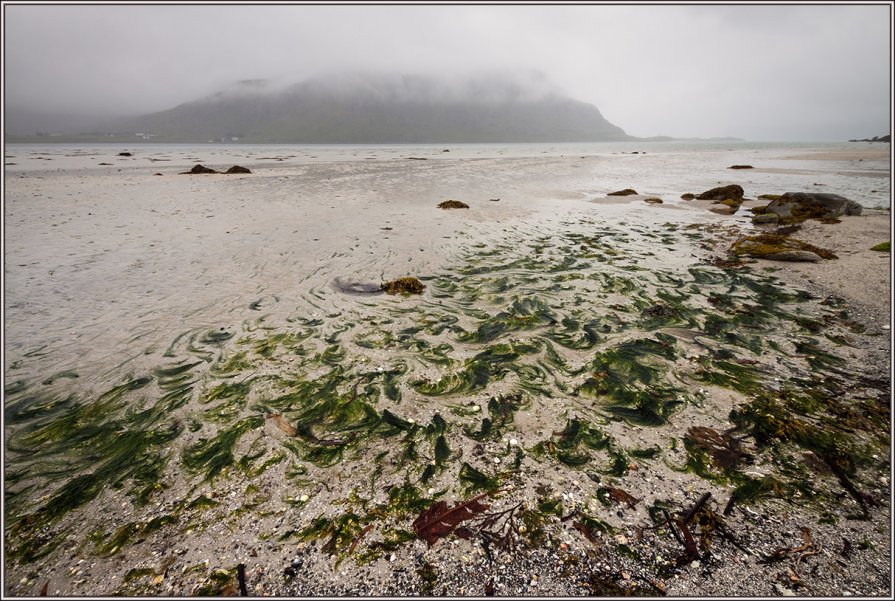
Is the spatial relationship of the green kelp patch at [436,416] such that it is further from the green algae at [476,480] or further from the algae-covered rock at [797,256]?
the algae-covered rock at [797,256]

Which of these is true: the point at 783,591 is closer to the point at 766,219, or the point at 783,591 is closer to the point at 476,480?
the point at 476,480

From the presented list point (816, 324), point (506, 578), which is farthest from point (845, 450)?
point (506, 578)

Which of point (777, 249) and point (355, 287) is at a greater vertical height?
point (777, 249)

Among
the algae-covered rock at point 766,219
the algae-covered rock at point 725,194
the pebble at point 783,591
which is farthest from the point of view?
the algae-covered rock at point 725,194

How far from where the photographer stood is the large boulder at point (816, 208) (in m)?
14.3

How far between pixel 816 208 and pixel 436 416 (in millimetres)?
19051

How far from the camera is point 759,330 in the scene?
6.43 meters

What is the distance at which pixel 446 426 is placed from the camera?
445 centimetres

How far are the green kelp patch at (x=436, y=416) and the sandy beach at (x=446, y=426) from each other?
0.11 feet

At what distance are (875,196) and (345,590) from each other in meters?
30.9

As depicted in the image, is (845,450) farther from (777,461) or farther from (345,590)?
(345,590)

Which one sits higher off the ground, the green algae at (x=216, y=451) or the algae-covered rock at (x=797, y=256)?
the algae-covered rock at (x=797, y=256)


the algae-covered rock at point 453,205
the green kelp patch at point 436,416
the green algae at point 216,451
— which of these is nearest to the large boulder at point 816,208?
the green kelp patch at point 436,416

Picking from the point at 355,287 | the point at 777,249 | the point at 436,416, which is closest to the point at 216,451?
the point at 436,416
